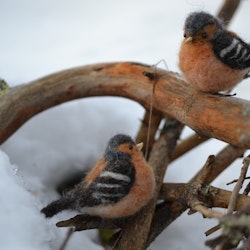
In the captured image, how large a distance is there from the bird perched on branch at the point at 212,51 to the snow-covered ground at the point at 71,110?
0.46ft

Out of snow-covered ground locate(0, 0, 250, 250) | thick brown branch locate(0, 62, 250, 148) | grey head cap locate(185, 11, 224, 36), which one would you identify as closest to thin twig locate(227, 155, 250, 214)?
thick brown branch locate(0, 62, 250, 148)

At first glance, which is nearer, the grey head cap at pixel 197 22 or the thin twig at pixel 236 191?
the thin twig at pixel 236 191

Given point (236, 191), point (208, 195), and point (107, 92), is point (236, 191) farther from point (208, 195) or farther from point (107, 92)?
point (107, 92)

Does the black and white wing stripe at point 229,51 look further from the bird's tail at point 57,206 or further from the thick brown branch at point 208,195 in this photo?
the bird's tail at point 57,206

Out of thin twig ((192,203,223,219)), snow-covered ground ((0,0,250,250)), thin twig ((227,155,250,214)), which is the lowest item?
snow-covered ground ((0,0,250,250))

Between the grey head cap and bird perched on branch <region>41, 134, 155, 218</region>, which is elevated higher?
the grey head cap

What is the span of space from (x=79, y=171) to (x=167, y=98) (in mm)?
498

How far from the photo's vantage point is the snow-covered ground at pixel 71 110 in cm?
134

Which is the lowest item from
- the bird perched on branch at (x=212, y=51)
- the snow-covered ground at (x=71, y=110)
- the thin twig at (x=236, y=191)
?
the snow-covered ground at (x=71, y=110)

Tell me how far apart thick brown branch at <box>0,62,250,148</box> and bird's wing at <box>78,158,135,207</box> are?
28 cm

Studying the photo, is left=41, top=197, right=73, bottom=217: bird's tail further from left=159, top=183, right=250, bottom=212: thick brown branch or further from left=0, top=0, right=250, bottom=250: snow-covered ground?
left=159, top=183, right=250, bottom=212: thick brown branch

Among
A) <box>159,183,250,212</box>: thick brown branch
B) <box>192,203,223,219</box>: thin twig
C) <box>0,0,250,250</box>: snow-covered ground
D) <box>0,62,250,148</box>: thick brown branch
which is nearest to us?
<box>192,203,223,219</box>: thin twig

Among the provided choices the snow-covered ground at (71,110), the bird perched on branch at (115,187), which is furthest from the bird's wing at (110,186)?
the snow-covered ground at (71,110)

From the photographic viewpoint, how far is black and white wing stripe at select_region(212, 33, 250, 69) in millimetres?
1312
